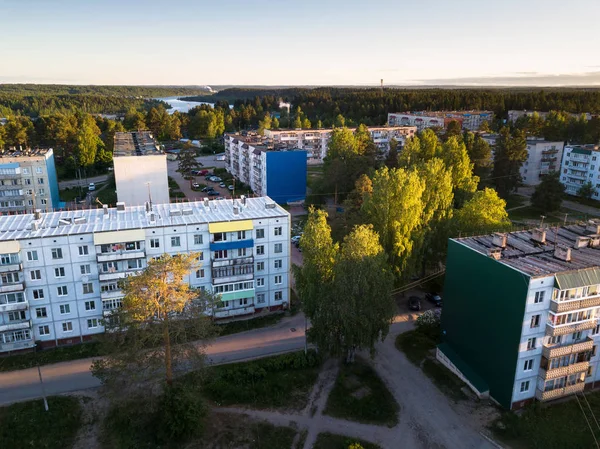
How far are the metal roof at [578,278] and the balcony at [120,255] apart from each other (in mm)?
22060

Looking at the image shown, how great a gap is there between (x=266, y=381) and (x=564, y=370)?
14.6 metres

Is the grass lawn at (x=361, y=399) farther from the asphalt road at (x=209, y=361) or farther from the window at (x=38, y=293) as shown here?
the window at (x=38, y=293)

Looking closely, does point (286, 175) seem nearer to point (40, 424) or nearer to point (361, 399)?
A: point (361, 399)

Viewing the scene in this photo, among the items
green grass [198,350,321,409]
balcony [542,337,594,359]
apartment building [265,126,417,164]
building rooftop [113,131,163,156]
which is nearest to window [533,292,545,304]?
balcony [542,337,594,359]

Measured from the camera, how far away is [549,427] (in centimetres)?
2005

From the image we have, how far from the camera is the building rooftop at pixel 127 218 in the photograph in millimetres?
25781

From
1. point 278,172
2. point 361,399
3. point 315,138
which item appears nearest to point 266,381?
point 361,399

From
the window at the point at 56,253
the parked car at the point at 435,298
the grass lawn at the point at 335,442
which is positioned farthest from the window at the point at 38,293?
the parked car at the point at 435,298

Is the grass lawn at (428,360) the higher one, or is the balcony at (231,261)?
the balcony at (231,261)

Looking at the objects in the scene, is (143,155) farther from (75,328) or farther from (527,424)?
(527,424)

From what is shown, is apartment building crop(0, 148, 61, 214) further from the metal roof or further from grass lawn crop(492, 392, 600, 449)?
the metal roof

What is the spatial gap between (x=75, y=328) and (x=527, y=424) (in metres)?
24.6

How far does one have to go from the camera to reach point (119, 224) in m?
27.1

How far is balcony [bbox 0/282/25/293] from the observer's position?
78.5 ft
